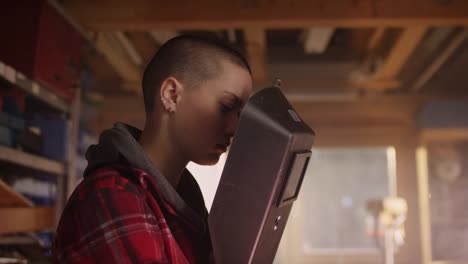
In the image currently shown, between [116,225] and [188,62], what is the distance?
0.30 metres

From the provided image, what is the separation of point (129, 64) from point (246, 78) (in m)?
3.19

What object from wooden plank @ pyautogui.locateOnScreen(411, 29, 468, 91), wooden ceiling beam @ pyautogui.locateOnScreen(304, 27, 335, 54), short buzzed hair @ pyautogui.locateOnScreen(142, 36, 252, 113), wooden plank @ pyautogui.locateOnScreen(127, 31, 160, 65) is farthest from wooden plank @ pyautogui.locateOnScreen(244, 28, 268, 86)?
short buzzed hair @ pyautogui.locateOnScreen(142, 36, 252, 113)

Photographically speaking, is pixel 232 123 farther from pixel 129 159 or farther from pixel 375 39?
pixel 375 39

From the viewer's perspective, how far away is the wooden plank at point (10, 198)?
1.72 metres

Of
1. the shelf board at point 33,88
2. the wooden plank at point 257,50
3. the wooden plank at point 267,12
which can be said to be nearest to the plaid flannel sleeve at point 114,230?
the shelf board at point 33,88

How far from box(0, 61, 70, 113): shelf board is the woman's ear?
1.18 m

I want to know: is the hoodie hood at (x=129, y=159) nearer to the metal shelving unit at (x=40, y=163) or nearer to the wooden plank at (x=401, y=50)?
the metal shelving unit at (x=40, y=163)

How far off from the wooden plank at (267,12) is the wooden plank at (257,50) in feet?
1.04

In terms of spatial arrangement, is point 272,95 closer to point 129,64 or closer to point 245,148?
point 245,148

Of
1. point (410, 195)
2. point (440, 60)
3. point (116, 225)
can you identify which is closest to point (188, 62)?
point (116, 225)

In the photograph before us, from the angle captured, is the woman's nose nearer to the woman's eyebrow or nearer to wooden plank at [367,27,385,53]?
the woman's eyebrow

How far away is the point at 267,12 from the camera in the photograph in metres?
2.75

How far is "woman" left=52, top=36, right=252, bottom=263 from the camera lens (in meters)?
0.73

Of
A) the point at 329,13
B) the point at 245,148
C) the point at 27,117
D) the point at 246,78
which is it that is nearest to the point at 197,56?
the point at 246,78
